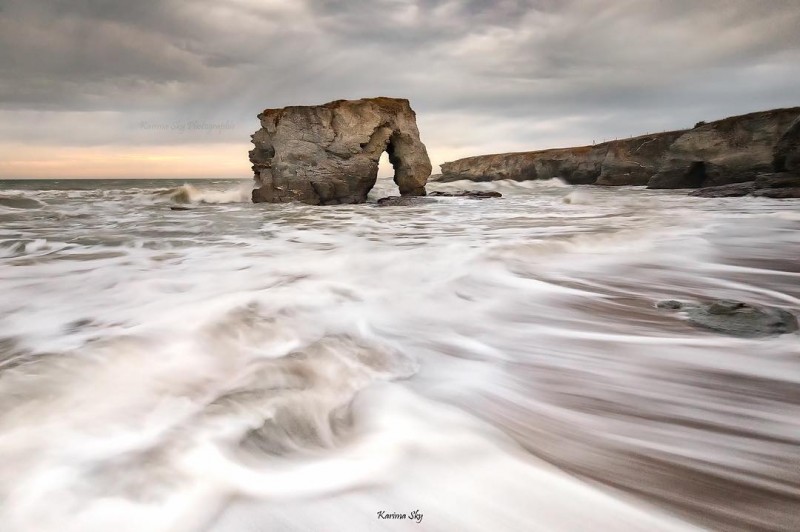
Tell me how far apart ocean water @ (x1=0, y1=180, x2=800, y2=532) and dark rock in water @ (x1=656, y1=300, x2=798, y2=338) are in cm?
10

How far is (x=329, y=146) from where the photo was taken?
1339 centimetres

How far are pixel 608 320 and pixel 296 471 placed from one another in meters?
1.90

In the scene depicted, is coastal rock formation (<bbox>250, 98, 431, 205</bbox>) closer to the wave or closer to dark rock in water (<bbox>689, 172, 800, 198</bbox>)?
the wave

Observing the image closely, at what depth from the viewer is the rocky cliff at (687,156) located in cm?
1925

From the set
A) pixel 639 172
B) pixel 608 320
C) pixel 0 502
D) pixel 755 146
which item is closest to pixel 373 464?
pixel 0 502

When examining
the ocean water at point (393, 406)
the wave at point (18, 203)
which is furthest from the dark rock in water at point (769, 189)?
the wave at point (18, 203)

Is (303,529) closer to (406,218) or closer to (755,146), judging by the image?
(406,218)

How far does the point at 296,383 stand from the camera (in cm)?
171

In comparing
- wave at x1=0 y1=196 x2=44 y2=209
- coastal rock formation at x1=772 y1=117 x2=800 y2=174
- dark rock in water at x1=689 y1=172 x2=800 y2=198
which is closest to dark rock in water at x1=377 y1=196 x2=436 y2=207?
dark rock in water at x1=689 y1=172 x2=800 y2=198

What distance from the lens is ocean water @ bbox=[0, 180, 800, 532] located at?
3.48 ft

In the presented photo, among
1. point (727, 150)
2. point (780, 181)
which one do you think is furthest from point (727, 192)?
point (727, 150)

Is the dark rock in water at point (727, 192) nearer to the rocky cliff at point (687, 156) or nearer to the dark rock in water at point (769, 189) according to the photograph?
the dark rock in water at point (769, 189)

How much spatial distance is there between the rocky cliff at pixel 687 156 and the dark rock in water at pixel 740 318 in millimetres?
15127

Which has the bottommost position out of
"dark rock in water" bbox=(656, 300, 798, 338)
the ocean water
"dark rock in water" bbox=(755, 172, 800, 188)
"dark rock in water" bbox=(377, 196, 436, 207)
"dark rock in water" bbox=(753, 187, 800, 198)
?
the ocean water
